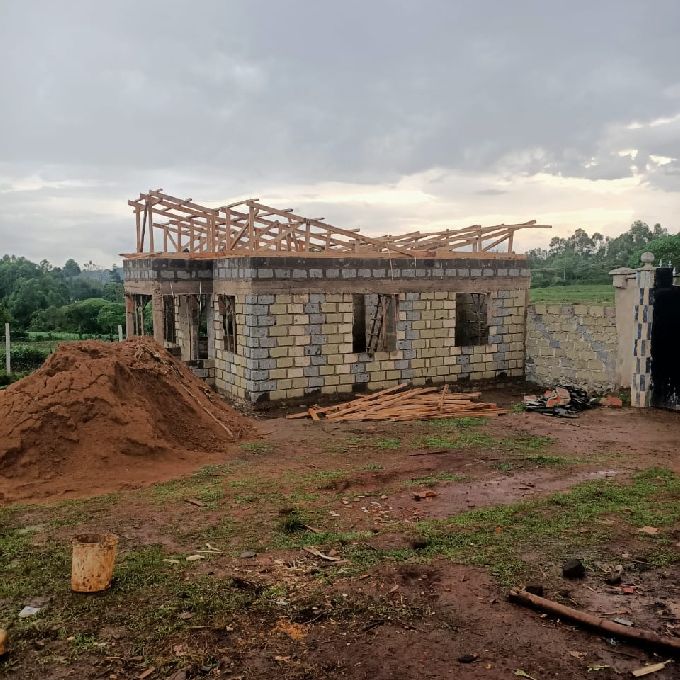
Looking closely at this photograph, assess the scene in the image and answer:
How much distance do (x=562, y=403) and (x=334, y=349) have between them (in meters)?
5.22

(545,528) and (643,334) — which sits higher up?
(643,334)

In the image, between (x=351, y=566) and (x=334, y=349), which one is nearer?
(x=351, y=566)

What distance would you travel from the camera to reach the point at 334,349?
15.7 m

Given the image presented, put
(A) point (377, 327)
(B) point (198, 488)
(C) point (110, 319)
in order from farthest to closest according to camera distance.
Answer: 1. (C) point (110, 319)
2. (A) point (377, 327)
3. (B) point (198, 488)

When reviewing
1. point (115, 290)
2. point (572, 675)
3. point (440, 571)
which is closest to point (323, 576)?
point (440, 571)

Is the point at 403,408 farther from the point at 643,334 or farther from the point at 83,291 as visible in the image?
the point at 83,291

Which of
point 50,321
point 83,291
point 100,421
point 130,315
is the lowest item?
point 100,421

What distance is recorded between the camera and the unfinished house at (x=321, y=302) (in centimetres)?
1502

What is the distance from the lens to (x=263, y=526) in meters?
7.68

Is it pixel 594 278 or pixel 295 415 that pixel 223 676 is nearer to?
pixel 295 415

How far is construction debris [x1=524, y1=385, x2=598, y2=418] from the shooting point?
1462cm

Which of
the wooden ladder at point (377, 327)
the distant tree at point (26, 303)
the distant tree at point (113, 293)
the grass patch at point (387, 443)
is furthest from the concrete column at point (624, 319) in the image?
the distant tree at point (113, 293)

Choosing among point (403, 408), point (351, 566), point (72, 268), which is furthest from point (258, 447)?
point (72, 268)

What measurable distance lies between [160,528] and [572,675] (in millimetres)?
4754
